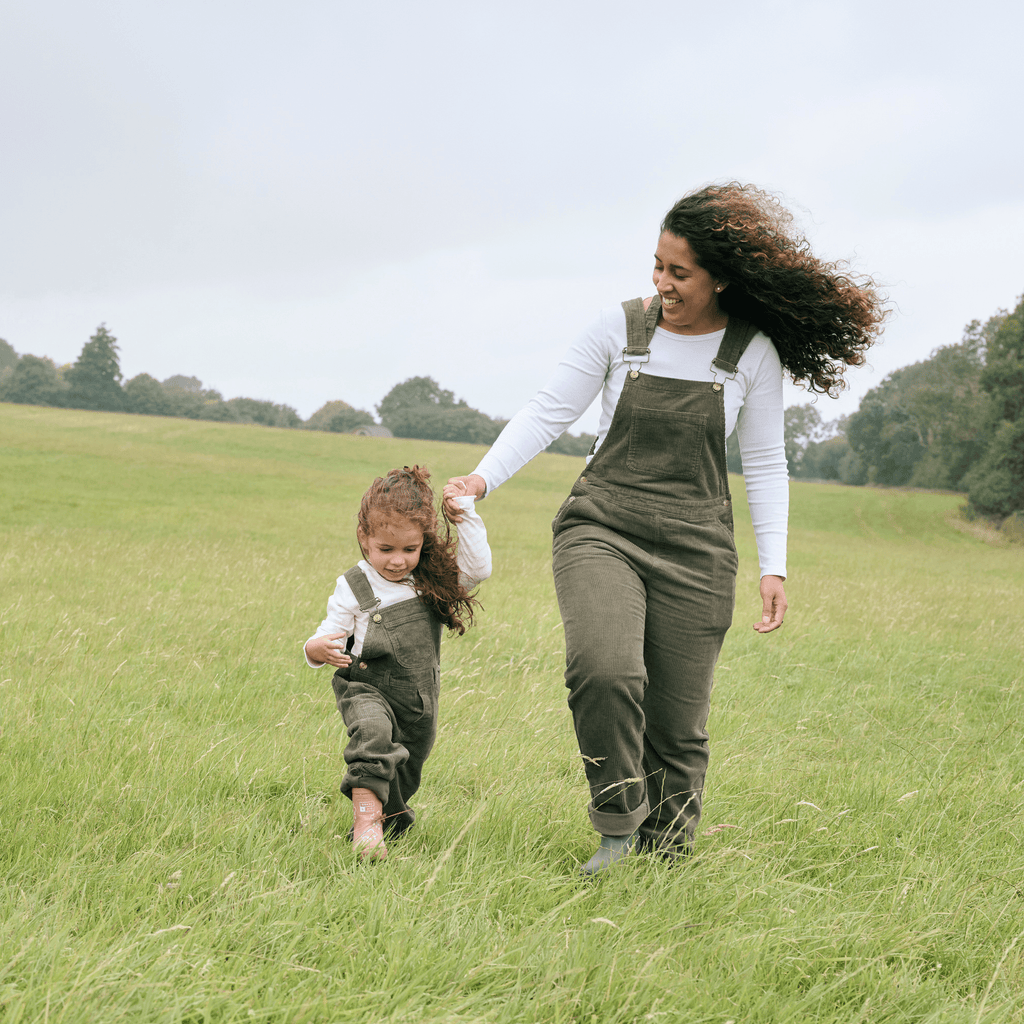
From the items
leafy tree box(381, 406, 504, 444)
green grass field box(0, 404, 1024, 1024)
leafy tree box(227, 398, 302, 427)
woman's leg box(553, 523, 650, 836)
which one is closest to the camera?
green grass field box(0, 404, 1024, 1024)

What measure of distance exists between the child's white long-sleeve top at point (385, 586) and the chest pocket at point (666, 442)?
71 centimetres

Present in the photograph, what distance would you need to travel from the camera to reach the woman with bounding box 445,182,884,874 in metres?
3.34

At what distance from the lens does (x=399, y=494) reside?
326 cm

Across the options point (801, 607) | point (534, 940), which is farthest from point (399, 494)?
point (801, 607)

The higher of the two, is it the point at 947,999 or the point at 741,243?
the point at 741,243

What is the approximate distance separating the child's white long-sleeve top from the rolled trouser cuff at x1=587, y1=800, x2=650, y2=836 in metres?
0.98

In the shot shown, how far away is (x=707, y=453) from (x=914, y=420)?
84.6m

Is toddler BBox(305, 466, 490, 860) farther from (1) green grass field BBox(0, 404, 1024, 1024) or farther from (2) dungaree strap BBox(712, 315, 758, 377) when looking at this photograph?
(2) dungaree strap BBox(712, 315, 758, 377)

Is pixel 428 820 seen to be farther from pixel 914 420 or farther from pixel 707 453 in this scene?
pixel 914 420

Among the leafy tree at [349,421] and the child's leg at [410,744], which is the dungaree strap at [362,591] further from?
the leafy tree at [349,421]

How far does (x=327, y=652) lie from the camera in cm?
308

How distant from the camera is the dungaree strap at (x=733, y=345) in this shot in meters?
3.45

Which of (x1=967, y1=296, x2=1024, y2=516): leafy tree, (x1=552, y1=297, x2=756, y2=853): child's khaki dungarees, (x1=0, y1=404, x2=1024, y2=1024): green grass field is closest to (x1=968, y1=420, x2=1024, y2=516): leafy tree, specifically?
(x1=967, y1=296, x2=1024, y2=516): leafy tree


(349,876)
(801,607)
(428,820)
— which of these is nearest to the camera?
(349,876)
